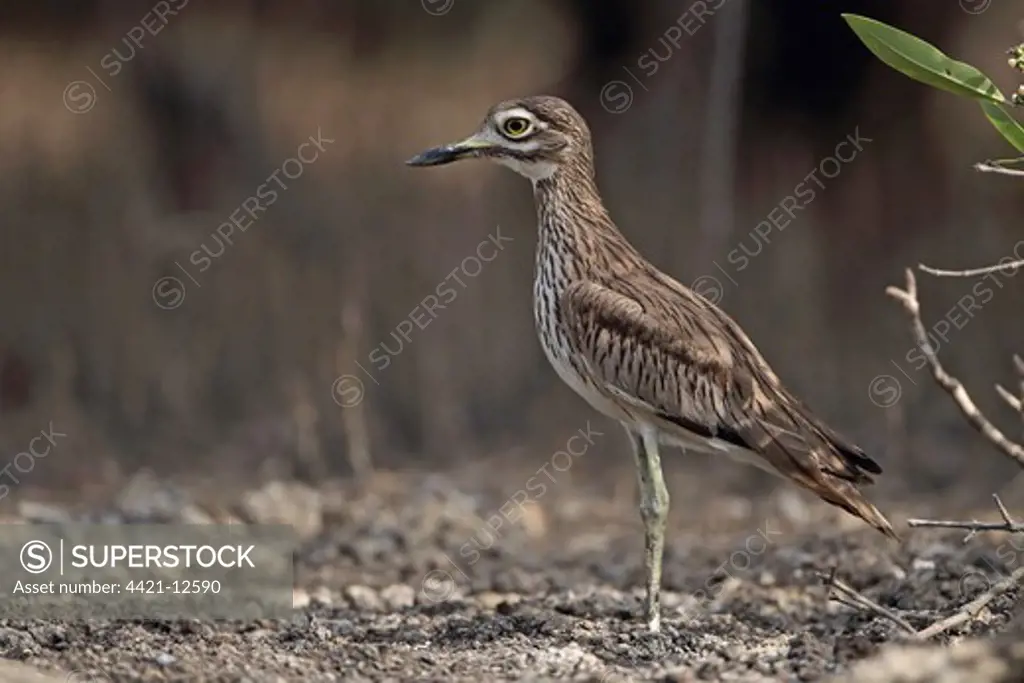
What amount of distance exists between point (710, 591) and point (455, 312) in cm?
578

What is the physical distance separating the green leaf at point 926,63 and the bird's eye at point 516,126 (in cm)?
196

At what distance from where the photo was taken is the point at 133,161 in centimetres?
1466

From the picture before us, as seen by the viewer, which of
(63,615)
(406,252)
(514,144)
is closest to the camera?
(63,615)

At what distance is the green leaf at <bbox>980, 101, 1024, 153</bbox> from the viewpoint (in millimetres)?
6289

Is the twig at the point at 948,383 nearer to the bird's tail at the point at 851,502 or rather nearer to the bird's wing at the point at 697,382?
the bird's tail at the point at 851,502

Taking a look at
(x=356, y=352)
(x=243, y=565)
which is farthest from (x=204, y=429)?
(x=243, y=565)

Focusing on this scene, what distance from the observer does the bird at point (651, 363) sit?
7.20 meters

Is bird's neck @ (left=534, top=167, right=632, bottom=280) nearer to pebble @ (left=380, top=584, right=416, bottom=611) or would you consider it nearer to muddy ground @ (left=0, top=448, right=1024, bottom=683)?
muddy ground @ (left=0, top=448, right=1024, bottom=683)

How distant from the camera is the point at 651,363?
289 inches

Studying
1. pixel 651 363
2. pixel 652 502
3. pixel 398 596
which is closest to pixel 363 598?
pixel 398 596

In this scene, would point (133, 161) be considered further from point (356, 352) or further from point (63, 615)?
point (63, 615)

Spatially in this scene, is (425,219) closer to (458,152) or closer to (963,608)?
(458,152)

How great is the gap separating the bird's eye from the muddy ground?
198cm

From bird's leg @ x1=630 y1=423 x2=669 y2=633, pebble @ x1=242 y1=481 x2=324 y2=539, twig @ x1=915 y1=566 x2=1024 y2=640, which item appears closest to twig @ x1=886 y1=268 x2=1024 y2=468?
twig @ x1=915 y1=566 x2=1024 y2=640
